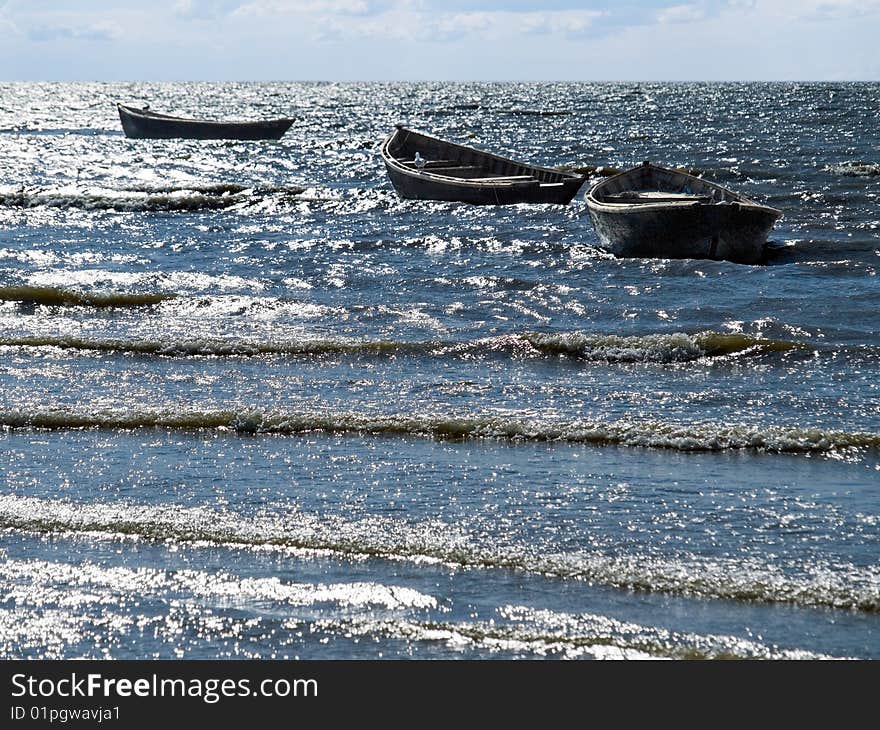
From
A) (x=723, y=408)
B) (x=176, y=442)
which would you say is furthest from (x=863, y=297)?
(x=176, y=442)

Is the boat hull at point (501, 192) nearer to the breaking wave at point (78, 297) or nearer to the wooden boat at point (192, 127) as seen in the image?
the breaking wave at point (78, 297)

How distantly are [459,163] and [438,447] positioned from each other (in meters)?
33.6

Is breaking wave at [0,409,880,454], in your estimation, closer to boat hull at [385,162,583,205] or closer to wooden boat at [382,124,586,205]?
boat hull at [385,162,583,205]

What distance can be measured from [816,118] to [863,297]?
6982 centimetres

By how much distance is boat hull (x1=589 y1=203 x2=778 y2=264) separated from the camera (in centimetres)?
2575

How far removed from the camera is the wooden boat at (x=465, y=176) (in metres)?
36.4

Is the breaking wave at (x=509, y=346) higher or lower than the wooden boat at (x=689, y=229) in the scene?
lower

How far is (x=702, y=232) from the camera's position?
25812 millimetres

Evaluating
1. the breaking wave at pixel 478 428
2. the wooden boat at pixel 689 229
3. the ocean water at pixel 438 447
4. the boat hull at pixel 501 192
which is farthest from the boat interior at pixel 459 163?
the breaking wave at pixel 478 428

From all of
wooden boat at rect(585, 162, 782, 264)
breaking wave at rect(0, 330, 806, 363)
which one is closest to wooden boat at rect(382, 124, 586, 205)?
wooden boat at rect(585, 162, 782, 264)

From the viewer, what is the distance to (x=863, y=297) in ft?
70.0

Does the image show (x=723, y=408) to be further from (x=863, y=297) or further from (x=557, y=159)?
(x=557, y=159)

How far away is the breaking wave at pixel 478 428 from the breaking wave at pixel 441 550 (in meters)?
2.97
